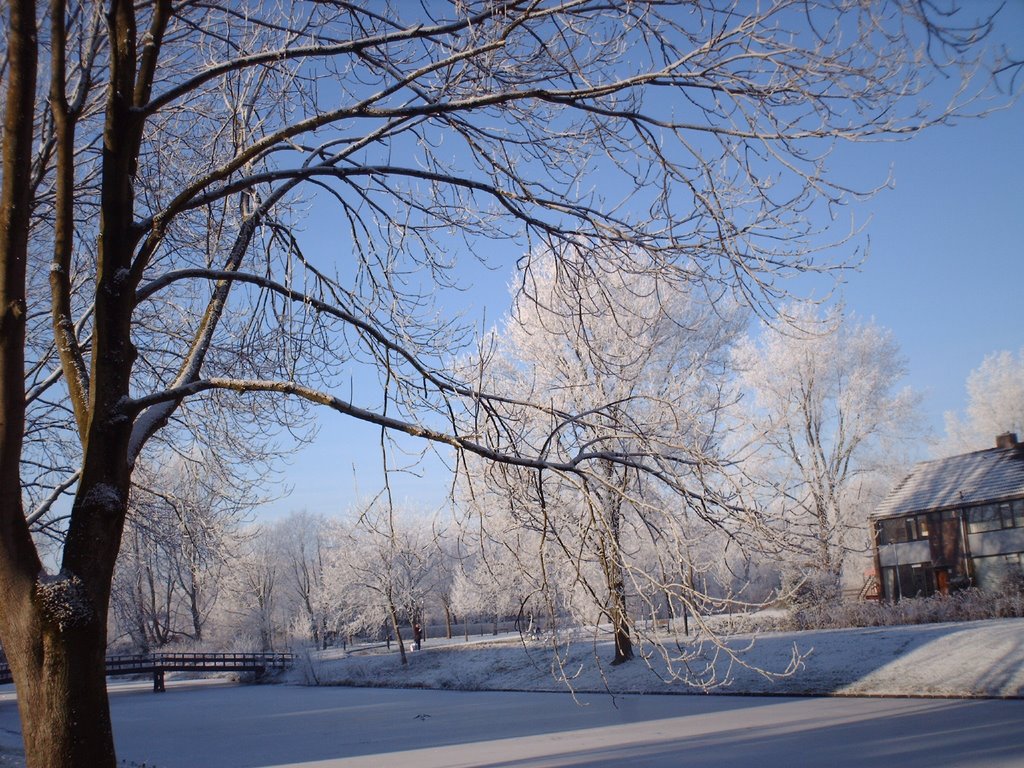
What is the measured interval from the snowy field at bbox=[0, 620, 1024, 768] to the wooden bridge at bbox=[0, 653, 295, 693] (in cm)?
1224

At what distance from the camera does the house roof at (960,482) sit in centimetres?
2731

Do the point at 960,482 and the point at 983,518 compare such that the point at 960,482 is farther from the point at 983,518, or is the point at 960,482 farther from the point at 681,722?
the point at 681,722

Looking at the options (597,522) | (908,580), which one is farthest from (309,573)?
(597,522)

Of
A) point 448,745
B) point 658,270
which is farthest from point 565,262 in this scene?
point 448,745

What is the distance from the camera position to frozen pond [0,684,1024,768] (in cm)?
1074

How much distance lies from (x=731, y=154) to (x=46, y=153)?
452 cm

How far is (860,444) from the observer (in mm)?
33281

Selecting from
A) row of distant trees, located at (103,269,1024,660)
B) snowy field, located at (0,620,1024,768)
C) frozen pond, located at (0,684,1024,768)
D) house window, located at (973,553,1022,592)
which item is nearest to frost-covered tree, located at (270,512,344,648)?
row of distant trees, located at (103,269,1024,660)

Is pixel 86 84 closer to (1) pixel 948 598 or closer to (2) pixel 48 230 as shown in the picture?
(2) pixel 48 230

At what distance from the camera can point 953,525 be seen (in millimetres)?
28266

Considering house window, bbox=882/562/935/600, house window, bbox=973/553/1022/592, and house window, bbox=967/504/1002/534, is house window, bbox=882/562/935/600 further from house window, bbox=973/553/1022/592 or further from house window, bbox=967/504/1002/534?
house window, bbox=967/504/1002/534

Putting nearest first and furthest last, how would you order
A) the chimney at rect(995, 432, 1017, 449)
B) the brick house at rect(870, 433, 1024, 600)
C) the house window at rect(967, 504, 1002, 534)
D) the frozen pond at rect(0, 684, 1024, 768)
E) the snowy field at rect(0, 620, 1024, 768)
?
the frozen pond at rect(0, 684, 1024, 768)
the snowy field at rect(0, 620, 1024, 768)
the brick house at rect(870, 433, 1024, 600)
the house window at rect(967, 504, 1002, 534)
the chimney at rect(995, 432, 1017, 449)

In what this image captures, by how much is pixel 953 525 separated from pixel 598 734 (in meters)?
19.5

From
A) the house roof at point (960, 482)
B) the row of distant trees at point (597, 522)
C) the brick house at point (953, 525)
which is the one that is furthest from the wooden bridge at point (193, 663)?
the house roof at point (960, 482)
